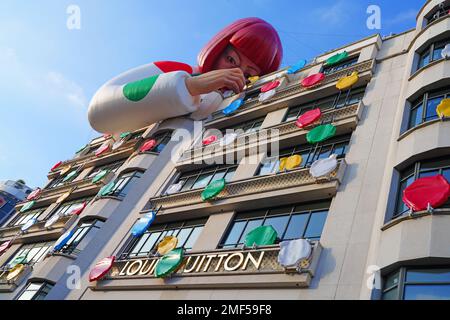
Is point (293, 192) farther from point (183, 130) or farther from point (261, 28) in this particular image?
point (261, 28)

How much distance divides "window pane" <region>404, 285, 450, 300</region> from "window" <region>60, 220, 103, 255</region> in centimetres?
1711

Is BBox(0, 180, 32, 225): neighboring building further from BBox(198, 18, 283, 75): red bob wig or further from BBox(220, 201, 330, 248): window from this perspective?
BBox(220, 201, 330, 248): window

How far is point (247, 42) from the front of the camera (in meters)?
28.3

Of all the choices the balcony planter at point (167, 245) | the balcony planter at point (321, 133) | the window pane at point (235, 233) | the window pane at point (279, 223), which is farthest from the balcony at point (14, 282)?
the balcony planter at point (321, 133)

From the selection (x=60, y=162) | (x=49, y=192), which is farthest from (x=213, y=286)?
(x=60, y=162)

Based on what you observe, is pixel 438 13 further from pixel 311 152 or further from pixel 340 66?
pixel 311 152

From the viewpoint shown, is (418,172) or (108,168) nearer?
(418,172)

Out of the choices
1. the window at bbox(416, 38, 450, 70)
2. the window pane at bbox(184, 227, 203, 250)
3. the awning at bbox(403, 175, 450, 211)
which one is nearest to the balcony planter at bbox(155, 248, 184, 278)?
the window pane at bbox(184, 227, 203, 250)

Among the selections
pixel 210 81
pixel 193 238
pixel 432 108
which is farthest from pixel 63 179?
pixel 432 108

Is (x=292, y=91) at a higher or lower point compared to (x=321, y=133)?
higher

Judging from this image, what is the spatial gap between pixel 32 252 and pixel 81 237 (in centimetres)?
715

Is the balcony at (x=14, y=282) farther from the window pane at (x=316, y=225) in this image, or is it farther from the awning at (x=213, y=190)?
the window pane at (x=316, y=225)

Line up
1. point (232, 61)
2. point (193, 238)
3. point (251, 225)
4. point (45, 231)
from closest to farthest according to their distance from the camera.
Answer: point (251, 225) → point (193, 238) → point (45, 231) → point (232, 61)

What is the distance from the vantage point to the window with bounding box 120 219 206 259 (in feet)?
61.6
